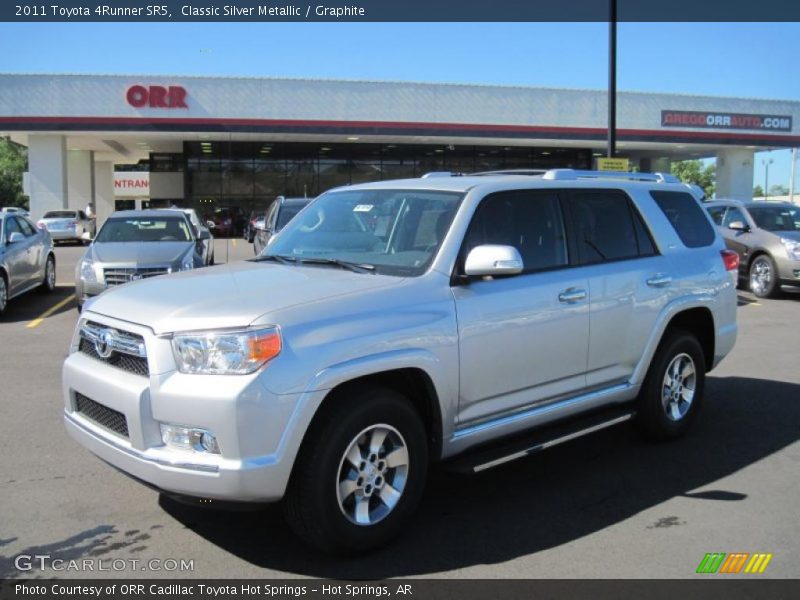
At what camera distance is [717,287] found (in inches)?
232

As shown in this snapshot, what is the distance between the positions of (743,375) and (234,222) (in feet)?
102

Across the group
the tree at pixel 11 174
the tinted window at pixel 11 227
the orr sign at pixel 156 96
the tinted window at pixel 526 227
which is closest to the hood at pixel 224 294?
the tinted window at pixel 526 227

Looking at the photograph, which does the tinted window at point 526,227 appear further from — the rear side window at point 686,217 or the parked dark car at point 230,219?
the parked dark car at point 230,219

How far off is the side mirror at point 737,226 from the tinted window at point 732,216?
0.68 ft

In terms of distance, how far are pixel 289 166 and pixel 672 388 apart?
35.7 meters

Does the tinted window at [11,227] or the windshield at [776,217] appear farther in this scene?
the windshield at [776,217]

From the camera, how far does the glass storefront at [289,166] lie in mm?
38700

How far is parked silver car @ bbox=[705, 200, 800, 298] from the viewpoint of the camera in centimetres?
1363

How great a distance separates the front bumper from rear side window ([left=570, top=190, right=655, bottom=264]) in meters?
2.54

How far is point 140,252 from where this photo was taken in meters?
10.6

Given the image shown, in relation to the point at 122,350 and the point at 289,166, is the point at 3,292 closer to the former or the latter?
the point at 122,350

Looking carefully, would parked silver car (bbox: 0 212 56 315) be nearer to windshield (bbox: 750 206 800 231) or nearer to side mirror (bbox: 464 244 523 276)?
side mirror (bbox: 464 244 523 276)
